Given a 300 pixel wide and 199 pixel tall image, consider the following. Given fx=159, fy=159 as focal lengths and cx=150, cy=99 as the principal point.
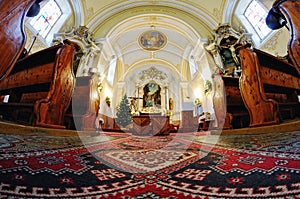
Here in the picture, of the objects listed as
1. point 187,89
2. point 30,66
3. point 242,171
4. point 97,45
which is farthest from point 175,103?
point 242,171

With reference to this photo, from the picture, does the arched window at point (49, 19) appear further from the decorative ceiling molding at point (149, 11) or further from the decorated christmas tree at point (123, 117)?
the decorated christmas tree at point (123, 117)

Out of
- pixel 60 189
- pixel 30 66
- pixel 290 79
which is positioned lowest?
pixel 60 189

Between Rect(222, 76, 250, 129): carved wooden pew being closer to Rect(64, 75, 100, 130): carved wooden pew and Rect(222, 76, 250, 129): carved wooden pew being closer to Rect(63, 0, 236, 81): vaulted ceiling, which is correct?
Rect(64, 75, 100, 130): carved wooden pew

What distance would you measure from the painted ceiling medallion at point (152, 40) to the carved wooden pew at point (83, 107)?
6.70 metres

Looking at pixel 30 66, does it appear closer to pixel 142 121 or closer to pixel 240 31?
pixel 142 121

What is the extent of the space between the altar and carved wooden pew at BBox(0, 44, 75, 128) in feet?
8.00

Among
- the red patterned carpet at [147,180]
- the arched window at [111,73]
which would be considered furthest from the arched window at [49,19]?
the red patterned carpet at [147,180]

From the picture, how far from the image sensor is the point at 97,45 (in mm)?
6832

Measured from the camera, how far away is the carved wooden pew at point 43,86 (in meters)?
1.79

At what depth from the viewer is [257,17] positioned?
6.12m

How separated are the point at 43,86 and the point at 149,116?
274 centimetres

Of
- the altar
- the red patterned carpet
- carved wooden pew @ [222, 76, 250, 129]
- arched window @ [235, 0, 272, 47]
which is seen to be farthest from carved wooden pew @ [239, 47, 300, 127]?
arched window @ [235, 0, 272, 47]

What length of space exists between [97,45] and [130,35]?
229 cm

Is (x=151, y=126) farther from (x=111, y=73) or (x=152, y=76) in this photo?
(x=152, y=76)
